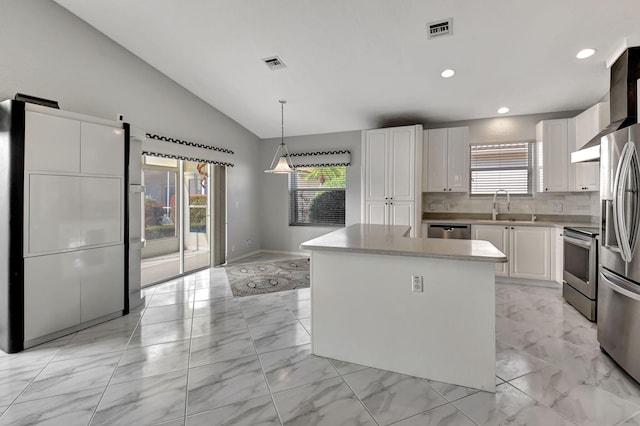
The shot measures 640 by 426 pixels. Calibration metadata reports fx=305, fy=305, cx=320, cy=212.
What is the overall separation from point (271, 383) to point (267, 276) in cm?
279

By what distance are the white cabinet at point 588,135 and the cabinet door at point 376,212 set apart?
8.58 ft

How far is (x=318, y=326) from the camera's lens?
2404 mm

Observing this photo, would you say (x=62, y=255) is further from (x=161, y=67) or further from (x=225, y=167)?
(x=225, y=167)

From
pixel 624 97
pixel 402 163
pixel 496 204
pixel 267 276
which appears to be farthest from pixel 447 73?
pixel 267 276

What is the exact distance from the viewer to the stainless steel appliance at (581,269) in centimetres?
309

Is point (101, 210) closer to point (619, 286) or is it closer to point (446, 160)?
point (619, 286)

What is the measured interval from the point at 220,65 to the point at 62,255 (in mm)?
2795

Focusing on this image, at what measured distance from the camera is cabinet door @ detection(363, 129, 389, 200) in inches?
195

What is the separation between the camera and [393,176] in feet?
16.1

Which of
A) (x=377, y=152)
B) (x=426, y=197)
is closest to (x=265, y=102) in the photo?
(x=377, y=152)

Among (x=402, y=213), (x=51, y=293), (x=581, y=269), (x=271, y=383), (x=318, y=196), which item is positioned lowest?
(x=271, y=383)

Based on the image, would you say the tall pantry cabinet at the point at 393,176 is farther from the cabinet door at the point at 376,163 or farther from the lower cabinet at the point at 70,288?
the lower cabinet at the point at 70,288

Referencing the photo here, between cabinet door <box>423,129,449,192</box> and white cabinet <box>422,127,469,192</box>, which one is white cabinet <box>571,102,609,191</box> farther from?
cabinet door <box>423,129,449,192</box>

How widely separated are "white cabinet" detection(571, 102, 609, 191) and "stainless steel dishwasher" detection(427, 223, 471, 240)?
A: 60.3 inches
